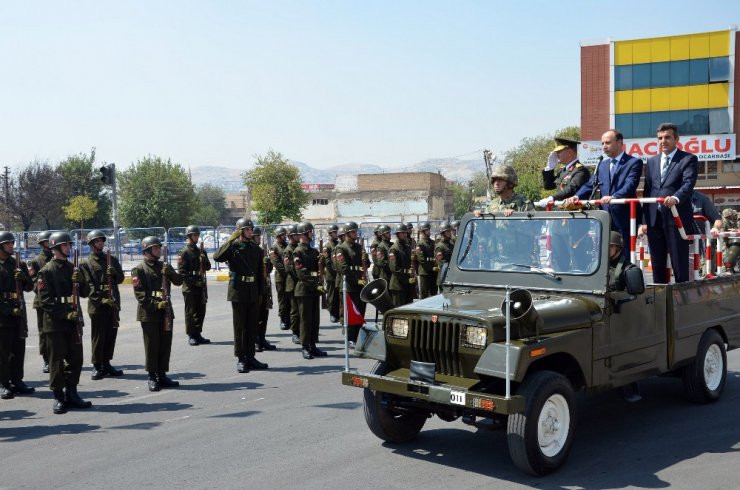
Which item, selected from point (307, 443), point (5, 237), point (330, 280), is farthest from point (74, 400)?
point (330, 280)

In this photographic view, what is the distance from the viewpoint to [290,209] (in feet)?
204

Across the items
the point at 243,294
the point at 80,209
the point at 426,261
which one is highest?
the point at 80,209

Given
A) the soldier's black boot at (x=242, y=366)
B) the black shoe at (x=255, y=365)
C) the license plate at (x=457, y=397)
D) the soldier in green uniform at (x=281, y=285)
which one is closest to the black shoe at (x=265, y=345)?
the black shoe at (x=255, y=365)

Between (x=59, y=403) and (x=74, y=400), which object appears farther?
(x=74, y=400)

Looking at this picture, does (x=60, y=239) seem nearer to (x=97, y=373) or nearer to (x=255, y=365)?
(x=97, y=373)

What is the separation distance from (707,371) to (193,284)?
8.64 meters

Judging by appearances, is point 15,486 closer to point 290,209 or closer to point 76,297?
point 76,297

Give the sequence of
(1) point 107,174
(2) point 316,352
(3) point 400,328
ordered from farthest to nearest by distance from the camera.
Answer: (1) point 107,174
(2) point 316,352
(3) point 400,328

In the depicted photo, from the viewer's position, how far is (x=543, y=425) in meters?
5.72

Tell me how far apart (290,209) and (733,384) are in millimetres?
54926

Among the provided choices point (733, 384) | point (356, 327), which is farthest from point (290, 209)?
point (733, 384)

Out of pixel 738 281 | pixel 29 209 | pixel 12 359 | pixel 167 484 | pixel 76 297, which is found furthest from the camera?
pixel 29 209

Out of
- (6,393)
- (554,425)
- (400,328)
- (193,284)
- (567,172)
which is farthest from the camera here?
(193,284)

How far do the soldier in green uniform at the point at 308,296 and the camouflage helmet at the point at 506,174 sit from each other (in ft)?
14.2
